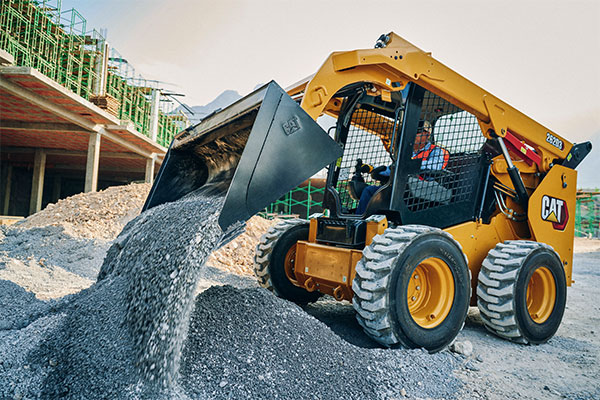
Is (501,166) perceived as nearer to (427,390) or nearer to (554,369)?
(554,369)

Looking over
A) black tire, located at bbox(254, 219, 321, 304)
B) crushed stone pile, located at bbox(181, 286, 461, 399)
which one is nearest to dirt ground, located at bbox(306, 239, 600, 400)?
crushed stone pile, located at bbox(181, 286, 461, 399)

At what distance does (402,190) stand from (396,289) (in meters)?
1.07

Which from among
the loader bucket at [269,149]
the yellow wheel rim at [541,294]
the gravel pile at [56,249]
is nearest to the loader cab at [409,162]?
the yellow wheel rim at [541,294]

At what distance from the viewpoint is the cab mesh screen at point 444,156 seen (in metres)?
3.77

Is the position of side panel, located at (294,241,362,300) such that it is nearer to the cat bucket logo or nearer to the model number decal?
the cat bucket logo

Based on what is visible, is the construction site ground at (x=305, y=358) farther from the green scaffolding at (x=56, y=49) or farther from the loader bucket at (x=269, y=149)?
the green scaffolding at (x=56, y=49)

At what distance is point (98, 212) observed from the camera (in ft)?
36.8

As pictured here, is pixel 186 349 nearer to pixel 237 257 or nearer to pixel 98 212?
pixel 237 257

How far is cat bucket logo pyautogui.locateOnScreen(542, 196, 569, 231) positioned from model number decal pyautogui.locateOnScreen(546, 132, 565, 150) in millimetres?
638

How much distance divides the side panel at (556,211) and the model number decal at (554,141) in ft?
0.83

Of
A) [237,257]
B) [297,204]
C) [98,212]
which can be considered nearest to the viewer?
[237,257]

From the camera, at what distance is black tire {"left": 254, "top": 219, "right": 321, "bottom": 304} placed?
4277 mm

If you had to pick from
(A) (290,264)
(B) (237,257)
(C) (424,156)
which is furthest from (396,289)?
(B) (237,257)

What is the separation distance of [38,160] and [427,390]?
20202 mm
